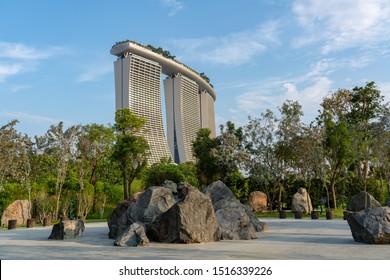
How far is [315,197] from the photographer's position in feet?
120

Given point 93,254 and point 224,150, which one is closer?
point 93,254

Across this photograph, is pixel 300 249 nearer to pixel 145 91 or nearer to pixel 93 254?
pixel 93 254

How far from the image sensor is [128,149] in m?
36.8

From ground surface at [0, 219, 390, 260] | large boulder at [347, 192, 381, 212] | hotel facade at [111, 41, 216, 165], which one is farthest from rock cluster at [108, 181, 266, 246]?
hotel facade at [111, 41, 216, 165]

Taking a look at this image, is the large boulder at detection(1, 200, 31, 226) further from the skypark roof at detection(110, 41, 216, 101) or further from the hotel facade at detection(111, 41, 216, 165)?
the skypark roof at detection(110, 41, 216, 101)

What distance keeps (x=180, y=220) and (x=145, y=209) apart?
230 cm

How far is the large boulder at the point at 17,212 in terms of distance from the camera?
26.9 meters

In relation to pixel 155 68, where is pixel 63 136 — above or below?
below

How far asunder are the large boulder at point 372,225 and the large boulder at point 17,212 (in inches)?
893

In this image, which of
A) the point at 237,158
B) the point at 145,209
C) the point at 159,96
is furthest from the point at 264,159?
the point at 159,96

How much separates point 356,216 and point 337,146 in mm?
20067

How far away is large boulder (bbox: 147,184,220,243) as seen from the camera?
40.2 ft

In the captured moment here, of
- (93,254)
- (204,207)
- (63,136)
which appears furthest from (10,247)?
(63,136)

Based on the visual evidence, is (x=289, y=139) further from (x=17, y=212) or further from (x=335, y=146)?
(x=17, y=212)
